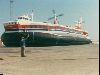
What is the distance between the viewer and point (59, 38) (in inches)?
3147

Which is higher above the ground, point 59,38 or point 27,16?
point 27,16

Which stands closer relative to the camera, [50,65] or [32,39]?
[50,65]

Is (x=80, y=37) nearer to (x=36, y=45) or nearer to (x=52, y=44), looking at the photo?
(x=52, y=44)

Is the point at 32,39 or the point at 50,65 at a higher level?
the point at 32,39

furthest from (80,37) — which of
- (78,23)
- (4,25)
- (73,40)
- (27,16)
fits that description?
(4,25)

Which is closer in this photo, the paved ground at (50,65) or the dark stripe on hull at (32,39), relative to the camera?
the paved ground at (50,65)

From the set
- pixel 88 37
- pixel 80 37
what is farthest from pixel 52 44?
pixel 88 37

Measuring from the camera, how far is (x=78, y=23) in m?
119

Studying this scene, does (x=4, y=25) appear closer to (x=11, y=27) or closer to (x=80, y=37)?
(x=11, y=27)

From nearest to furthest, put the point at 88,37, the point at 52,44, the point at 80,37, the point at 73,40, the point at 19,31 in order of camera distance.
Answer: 1. the point at 19,31
2. the point at 52,44
3. the point at 73,40
4. the point at 80,37
5. the point at 88,37

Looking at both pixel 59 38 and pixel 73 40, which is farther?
pixel 73 40

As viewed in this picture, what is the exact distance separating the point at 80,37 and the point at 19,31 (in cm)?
3464

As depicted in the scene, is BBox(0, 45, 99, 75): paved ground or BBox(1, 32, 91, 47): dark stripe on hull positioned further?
BBox(1, 32, 91, 47): dark stripe on hull

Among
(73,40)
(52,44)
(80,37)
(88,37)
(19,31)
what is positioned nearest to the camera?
(19,31)
